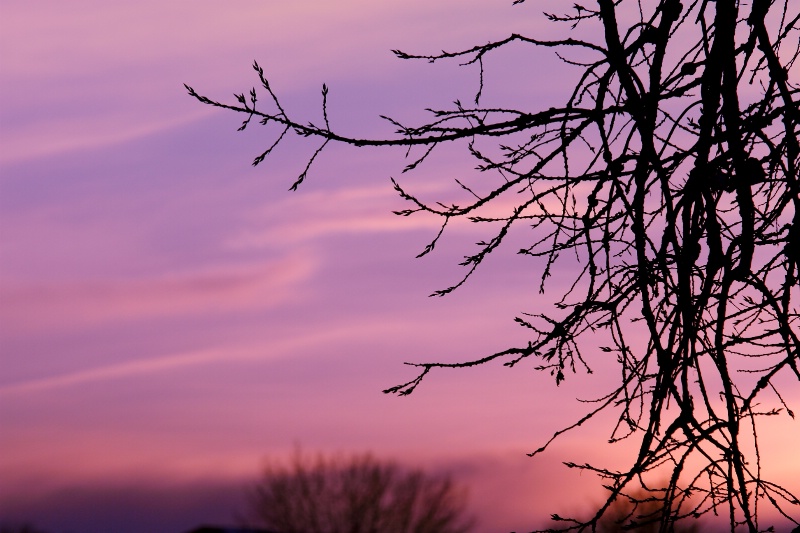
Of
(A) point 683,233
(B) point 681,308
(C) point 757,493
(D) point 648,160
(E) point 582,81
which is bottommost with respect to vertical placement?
(C) point 757,493

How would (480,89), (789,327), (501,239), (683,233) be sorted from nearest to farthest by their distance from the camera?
(789,327)
(683,233)
(501,239)
(480,89)

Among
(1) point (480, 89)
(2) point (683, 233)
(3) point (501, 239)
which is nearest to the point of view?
(2) point (683, 233)

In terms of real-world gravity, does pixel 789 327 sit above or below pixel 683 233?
below

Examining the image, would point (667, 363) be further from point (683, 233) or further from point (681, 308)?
point (683, 233)

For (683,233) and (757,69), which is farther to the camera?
(757,69)

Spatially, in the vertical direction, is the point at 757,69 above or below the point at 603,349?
above

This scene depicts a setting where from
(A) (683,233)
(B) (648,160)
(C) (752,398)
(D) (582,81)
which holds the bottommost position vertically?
(C) (752,398)

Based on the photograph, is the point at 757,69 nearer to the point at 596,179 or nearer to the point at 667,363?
the point at 596,179

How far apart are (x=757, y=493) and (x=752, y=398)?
352 millimetres

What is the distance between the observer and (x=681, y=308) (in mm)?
4172

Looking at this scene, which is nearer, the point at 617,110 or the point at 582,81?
the point at 617,110

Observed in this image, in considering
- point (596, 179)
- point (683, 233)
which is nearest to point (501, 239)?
point (596, 179)

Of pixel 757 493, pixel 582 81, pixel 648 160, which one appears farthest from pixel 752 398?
pixel 582 81

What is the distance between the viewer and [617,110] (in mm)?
4523
